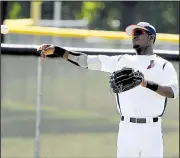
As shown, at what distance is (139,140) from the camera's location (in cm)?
385

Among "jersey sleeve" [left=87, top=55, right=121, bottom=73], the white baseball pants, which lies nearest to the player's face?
"jersey sleeve" [left=87, top=55, right=121, bottom=73]

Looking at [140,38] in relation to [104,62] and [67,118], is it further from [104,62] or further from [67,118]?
[67,118]

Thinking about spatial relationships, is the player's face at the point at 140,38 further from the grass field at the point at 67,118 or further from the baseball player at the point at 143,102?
the grass field at the point at 67,118

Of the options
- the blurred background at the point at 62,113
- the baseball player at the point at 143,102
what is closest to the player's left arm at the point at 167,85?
the baseball player at the point at 143,102

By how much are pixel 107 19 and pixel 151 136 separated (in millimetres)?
31050

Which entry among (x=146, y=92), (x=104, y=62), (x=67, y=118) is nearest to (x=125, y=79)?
(x=146, y=92)

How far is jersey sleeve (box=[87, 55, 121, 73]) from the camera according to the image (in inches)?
157

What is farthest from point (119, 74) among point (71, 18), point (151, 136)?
point (71, 18)

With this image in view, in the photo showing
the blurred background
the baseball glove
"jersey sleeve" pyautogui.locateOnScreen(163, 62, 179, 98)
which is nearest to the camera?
the baseball glove

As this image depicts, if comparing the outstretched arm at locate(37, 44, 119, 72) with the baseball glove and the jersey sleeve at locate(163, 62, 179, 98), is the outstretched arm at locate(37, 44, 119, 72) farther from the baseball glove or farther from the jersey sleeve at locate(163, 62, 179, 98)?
the jersey sleeve at locate(163, 62, 179, 98)

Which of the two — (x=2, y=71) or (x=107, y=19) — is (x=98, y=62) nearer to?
(x=2, y=71)

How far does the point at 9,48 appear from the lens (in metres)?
5.47

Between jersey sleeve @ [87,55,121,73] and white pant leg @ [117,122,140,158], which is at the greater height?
jersey sleeve @ [87,55,121,73]

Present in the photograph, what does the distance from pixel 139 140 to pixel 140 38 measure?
0.60 meters
